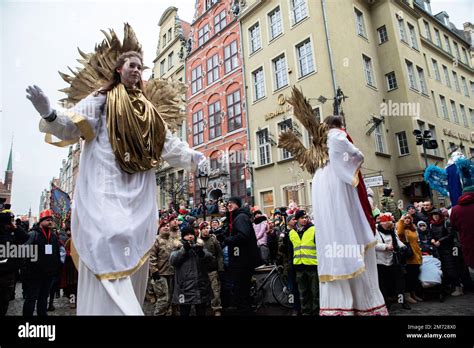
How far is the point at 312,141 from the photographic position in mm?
3824

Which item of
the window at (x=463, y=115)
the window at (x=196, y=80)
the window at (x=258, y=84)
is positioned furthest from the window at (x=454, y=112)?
the window at (x=196, y=80)

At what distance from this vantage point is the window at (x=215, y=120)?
20594 millimetres

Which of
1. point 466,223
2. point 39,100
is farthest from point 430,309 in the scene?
point 39,100

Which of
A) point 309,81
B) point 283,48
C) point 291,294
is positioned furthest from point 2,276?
point 283,48

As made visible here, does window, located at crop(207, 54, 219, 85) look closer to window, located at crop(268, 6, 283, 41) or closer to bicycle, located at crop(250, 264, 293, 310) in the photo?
window, located at crop(268, 6, 283, 41)

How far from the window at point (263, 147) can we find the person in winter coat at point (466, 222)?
1358 cm

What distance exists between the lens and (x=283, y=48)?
56.0ft

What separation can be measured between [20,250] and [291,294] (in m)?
4.59

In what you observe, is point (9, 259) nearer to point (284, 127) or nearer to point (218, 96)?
point (284, 127)

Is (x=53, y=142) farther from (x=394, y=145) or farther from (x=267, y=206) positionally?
(x=394, y=145)

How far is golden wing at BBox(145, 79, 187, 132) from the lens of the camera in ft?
9.95

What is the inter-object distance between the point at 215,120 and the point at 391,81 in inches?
430

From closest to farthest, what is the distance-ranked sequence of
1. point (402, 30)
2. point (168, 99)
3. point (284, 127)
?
point (168, 99) → point (284, 127) → point (402, 30)

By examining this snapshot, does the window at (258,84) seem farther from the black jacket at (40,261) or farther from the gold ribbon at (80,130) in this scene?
the gold ribbon at (80,130)
